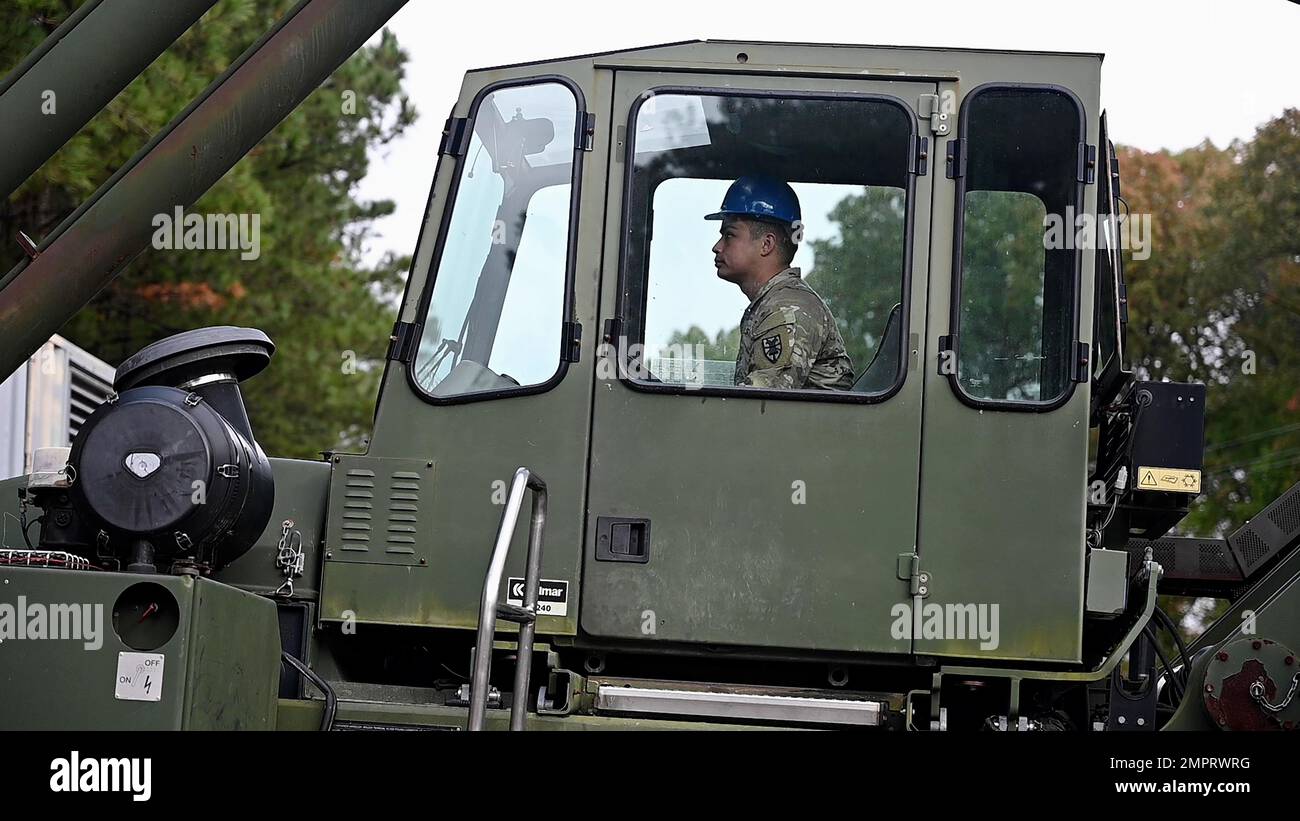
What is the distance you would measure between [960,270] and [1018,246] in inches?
10.7

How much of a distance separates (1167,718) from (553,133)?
2834mm

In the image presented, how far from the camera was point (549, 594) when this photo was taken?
4559 millimetres

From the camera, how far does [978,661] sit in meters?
4.61

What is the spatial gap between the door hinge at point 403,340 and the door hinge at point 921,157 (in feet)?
5.18

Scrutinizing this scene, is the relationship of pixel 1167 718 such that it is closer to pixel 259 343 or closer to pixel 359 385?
pixel 259 343

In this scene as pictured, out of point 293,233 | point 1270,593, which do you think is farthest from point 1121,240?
point 293,233

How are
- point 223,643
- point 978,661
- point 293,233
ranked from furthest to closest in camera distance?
point 293,233 < point 978,661 < point 223,643

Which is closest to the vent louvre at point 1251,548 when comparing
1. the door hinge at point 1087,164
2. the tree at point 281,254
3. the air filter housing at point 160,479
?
the door hinge at point 1087,164

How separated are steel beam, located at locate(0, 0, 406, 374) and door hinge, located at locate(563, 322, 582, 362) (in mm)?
1005

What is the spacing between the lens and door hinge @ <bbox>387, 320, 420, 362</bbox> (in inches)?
188

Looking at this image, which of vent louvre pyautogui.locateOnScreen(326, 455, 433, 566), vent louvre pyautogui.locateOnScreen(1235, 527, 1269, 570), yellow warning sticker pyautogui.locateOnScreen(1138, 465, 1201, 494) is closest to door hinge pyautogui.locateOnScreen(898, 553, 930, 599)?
yellow warning sticker pyautogui.locateOnScreen(1138, 465, 1201, 494)
